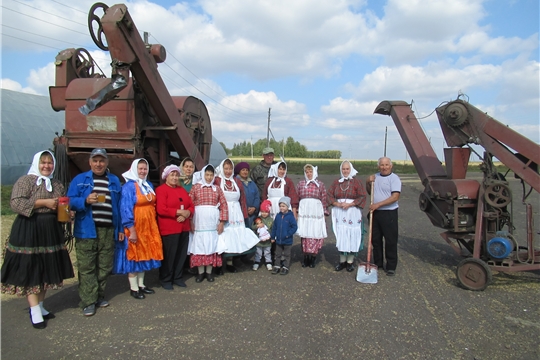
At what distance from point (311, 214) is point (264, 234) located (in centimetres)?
78

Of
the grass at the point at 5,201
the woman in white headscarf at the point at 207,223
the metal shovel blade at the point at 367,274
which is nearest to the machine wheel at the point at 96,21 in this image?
the woman in white headscarf at the point at 207,223

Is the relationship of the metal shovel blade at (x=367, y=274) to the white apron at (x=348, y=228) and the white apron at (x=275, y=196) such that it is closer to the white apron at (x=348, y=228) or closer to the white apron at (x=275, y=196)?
the white apron at (x=348, y=228)

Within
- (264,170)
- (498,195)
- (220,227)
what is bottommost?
(220,227)

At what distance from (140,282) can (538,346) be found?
417 centimetres

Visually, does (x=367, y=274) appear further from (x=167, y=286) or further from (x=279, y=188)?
(x=167, y=286)

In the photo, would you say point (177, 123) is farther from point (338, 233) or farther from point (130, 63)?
point (338, 233)

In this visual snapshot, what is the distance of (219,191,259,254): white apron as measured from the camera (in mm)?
5410

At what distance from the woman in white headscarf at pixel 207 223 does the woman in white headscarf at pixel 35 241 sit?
170cm

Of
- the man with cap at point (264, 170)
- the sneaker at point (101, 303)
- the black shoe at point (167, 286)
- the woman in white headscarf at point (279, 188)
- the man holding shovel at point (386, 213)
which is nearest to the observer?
the sneaker at point (101, 303)

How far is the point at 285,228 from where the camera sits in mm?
5590

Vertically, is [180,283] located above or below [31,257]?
below

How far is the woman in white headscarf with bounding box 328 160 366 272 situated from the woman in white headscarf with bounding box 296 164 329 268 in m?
0.20

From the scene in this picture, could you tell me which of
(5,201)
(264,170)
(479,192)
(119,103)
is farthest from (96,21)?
(5,201)

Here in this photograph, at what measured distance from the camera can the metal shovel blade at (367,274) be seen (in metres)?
5.25
